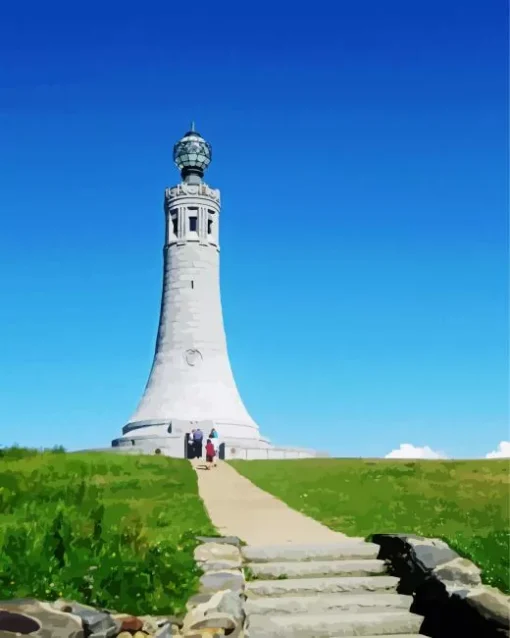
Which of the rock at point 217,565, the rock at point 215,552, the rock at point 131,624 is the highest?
the rock at point 215,552

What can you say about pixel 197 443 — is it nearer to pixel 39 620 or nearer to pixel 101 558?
pixel 101 558

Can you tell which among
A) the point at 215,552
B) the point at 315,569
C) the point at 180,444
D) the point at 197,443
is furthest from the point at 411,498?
the point at 180,444

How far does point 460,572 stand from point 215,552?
3.14m

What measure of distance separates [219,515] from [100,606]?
8.98 m

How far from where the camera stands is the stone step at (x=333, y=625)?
905cm

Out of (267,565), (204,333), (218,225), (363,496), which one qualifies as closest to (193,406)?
(204,333)

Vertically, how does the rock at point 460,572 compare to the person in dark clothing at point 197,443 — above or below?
below

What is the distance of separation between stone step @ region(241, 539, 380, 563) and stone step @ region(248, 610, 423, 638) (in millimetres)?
1479

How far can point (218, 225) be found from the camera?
6166 cm

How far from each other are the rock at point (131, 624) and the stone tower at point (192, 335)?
4658 cm

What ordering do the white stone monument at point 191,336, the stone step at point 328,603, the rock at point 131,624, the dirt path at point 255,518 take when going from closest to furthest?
the rock at point 131,624 → the stone step at point 328,603 → the dirt path at point 255,518 → the white stone monument at point 191,336

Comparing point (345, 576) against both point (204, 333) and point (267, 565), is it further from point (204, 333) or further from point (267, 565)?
point (204, 333)

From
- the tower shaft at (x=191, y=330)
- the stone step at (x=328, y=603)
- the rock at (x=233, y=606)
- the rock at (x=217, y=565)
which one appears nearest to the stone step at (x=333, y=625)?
the stone step at (x=328, y=603)

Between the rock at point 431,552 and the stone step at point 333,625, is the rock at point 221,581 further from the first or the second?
the rock at point 431,552
